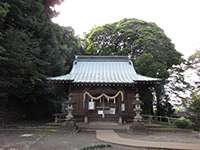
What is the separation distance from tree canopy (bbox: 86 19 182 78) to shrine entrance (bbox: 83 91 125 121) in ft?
22.4

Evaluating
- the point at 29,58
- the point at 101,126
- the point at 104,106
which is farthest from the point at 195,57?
the point at 29,58

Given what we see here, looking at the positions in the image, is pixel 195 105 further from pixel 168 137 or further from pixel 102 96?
pixel 168 137

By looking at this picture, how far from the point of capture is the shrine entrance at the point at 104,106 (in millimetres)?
20016

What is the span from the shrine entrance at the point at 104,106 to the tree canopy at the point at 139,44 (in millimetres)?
6820

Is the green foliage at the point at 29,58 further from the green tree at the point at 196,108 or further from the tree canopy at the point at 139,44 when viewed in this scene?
the green tree at the point at 196,108

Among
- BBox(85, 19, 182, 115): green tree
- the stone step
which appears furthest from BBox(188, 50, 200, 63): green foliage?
the stone step

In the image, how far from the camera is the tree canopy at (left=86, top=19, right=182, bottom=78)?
26172 mm

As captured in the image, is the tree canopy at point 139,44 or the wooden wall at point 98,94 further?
the tree canopy at point 139,44

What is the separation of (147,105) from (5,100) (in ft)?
46.7

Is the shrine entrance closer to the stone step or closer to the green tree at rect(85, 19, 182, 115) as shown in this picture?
the stone step

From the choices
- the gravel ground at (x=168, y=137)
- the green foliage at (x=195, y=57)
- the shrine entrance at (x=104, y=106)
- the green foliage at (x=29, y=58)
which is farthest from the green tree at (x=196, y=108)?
the green foliage at (x=29, y=58)

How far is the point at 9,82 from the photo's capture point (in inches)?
659

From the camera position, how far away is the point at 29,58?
16.7m

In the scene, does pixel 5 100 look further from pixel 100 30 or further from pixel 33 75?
pixel 100 30
